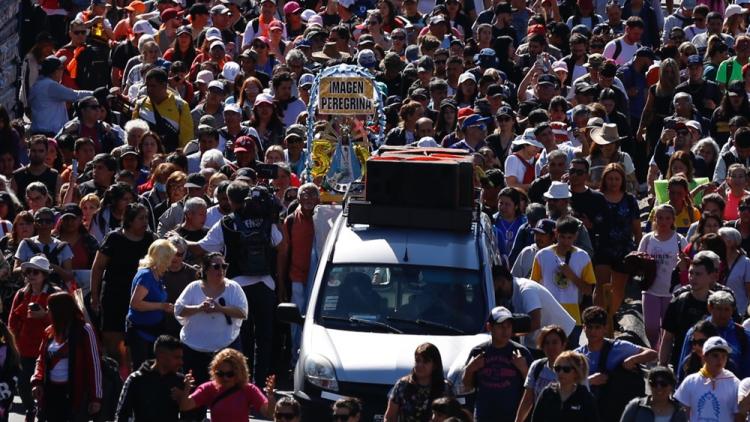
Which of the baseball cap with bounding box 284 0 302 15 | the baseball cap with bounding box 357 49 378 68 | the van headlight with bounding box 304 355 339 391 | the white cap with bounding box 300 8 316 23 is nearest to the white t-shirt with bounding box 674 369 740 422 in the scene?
the van headlight with bounding box 304 355 339 391

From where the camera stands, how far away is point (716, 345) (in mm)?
15117

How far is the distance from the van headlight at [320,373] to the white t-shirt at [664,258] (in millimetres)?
4073

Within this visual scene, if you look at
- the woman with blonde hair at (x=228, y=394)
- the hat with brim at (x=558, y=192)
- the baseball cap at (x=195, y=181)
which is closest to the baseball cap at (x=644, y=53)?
the hat with brim at (x=558, y=192)

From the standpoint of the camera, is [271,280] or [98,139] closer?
[271,280]

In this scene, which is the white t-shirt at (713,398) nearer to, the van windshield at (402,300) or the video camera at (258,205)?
the van windshield at (402,300)

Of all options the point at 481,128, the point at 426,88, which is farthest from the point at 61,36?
the point at 481,128

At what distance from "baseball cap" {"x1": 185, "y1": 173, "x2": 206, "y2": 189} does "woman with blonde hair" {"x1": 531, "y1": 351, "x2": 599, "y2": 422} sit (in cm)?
587

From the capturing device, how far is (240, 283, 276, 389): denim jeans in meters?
18.5

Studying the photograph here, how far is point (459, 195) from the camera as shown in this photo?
17.6m

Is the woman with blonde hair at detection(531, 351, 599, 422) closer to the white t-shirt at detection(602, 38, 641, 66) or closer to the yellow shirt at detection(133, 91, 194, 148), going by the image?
the yellow shirt at detection(133, 91, 194, 148)

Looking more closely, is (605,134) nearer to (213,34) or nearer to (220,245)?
(220,245)

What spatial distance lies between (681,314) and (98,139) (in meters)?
8.40

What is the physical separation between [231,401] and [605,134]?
26.1ft

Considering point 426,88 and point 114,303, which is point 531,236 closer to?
point 114,303
